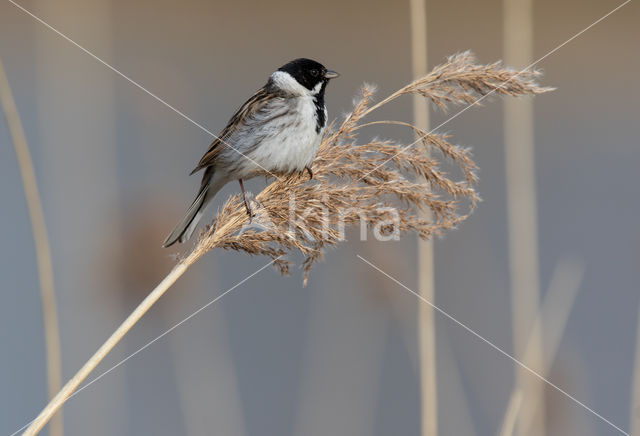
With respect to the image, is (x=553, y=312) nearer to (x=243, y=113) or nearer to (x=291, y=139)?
(x=291, y=139)

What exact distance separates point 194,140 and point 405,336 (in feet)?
6.22

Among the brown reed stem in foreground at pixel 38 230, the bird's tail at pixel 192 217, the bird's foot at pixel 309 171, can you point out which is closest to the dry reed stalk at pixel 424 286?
the bird's foot at pixel 309 171

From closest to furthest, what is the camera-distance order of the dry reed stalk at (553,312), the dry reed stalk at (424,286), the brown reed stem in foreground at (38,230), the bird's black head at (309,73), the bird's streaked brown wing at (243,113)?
the brown reed stem in foreground at (38,230), the dry reed stalk at (424,286), the dry reed stalk at (553,312), the bird's streaked brown wing at (243,113), the bird's black head at (309,73)

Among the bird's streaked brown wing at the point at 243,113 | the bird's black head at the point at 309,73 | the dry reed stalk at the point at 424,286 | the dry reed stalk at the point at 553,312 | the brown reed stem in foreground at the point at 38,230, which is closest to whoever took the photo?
the brown reed stem in foreground at the point at 38,230

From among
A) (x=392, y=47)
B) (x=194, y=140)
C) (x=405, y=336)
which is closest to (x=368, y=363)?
(x=405, y=336)

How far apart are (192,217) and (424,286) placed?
654mm

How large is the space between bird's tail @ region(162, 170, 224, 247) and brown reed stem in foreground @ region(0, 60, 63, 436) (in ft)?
1.00

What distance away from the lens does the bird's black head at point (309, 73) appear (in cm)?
261

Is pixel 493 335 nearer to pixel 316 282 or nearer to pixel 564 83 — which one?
pixel 316 282

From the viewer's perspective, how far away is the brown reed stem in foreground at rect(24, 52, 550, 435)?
1733 millimetres

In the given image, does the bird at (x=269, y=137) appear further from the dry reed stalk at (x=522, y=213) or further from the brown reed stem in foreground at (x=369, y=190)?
the dry reed stalk at (x=522, y=213)

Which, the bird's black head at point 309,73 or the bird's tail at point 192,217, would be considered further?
the bird's black head at point 309,73

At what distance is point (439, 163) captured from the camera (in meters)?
1.92

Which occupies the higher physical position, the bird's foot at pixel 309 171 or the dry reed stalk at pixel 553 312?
the bird's foot at pixel 309 171
